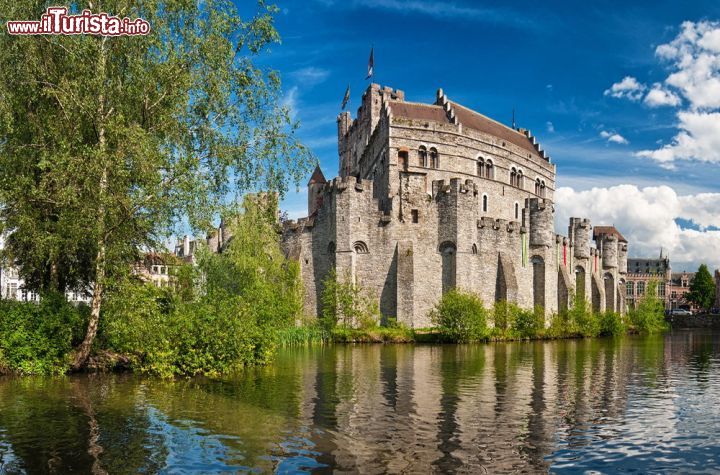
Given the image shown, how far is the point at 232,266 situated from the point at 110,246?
18.9 m

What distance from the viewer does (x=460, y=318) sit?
3875cm

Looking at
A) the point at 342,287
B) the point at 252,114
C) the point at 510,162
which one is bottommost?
the point at 342,287

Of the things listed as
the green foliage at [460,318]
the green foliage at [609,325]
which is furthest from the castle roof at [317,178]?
the green foliage at [609,325]

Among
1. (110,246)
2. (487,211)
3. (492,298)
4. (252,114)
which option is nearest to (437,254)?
(492,298)

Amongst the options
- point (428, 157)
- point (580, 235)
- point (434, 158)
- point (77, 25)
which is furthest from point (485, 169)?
point (77, 25)

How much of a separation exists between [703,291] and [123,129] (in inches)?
4339

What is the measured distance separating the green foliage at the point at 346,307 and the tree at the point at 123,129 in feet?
62.3

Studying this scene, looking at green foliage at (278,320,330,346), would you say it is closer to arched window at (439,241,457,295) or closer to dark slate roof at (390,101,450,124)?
arched window at (439,241,457,295)

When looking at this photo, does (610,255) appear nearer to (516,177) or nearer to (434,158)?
(516,177)

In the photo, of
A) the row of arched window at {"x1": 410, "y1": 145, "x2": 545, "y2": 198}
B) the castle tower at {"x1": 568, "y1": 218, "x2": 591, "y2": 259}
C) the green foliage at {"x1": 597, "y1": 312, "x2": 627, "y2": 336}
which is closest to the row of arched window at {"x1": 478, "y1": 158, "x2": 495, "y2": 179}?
the row of arched window at {"x1": 410, "y1": 145, "x2": 545, "y2": 198}

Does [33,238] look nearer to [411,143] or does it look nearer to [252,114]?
[252,114]

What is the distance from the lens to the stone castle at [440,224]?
42.5 m

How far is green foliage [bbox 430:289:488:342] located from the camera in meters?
38.7

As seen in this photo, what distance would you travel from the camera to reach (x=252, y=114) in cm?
2211
